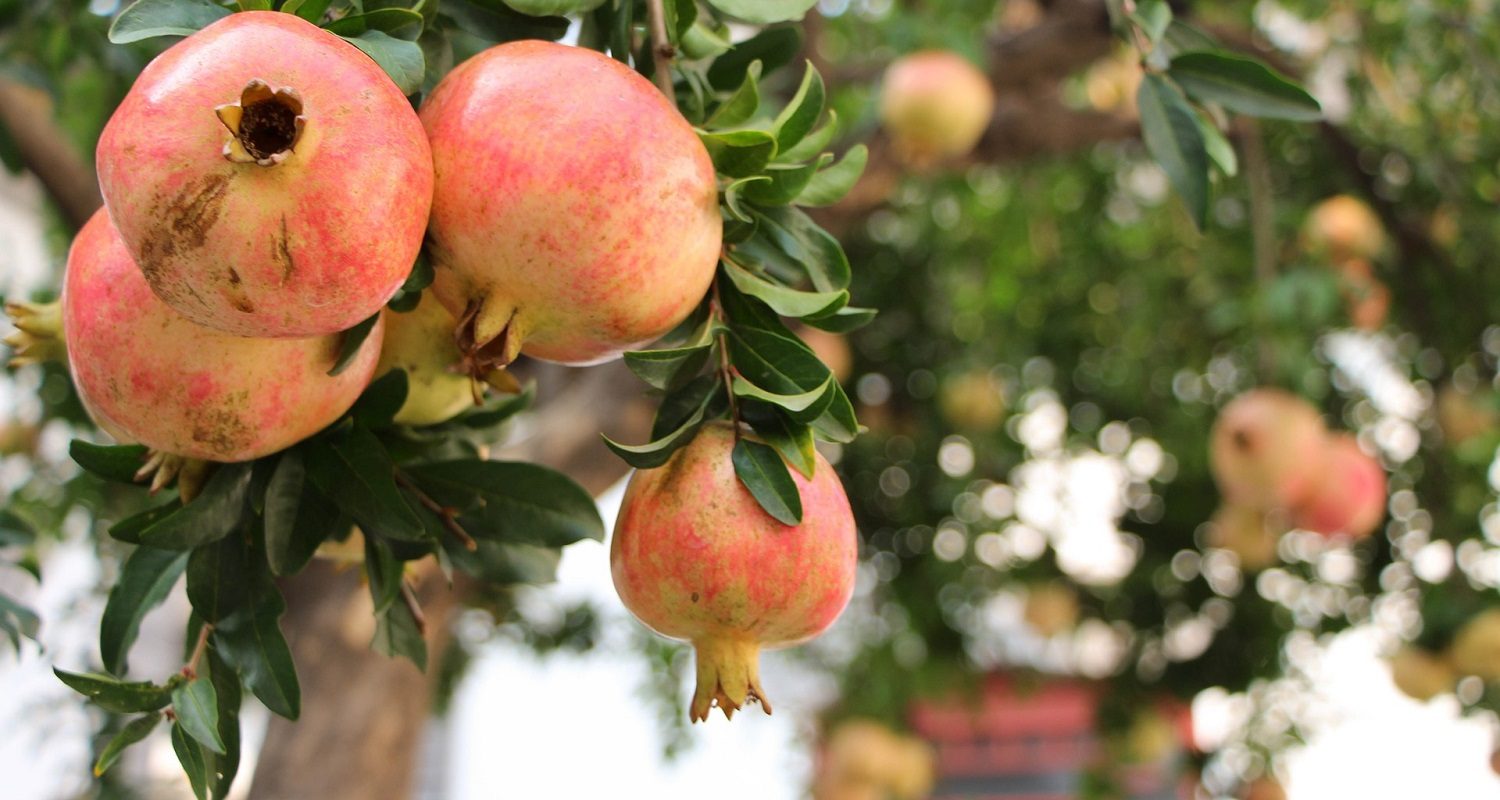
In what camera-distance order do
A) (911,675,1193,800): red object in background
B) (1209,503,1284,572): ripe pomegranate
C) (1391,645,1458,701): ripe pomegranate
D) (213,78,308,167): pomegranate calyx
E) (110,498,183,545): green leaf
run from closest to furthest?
1. (213,78,308,167): pomegranate calyx
2. (110,498,183,545): green leaf
3. (1391,645,1458,701): ripe pomegranate
4. (1209,503,1284,572): ripe pomegranate
5. (911,675,1193,800): red object in background

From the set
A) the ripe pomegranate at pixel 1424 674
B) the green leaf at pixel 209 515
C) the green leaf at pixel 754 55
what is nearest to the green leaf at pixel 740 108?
the green leaf at pixel 754 55

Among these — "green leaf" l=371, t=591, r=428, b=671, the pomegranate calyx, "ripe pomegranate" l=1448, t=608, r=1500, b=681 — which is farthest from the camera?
"ripe pomegranate" l=1448, t=608, r=1500, b=681

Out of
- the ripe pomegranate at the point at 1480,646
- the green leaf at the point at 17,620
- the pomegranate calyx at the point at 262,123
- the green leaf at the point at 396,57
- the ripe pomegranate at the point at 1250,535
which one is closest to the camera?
the pomegranate calyx at the point at 262,123

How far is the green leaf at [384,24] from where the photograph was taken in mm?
607

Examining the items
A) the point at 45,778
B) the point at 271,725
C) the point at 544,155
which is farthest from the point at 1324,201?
the point at 45,778

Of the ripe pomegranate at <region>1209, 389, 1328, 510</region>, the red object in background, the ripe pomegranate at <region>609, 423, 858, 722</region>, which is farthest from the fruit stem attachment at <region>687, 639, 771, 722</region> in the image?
the red object in background

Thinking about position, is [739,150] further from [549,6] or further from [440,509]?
[440,509]

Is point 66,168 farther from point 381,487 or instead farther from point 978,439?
point 978,439

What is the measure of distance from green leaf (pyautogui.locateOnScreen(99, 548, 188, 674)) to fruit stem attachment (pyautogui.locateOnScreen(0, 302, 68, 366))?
14cm

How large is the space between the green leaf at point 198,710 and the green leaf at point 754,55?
1.62 ft

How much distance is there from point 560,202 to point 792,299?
0.15 meters

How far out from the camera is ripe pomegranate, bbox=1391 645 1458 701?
85.0 inches

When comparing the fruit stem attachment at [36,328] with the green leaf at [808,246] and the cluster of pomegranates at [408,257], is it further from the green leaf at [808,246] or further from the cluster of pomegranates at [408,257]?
the green leaf at [808,246]

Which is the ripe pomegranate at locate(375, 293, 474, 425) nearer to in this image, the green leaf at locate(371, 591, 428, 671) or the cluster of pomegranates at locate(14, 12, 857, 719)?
the cluster of pomegranates at locate(14, 12, 857, 719)
